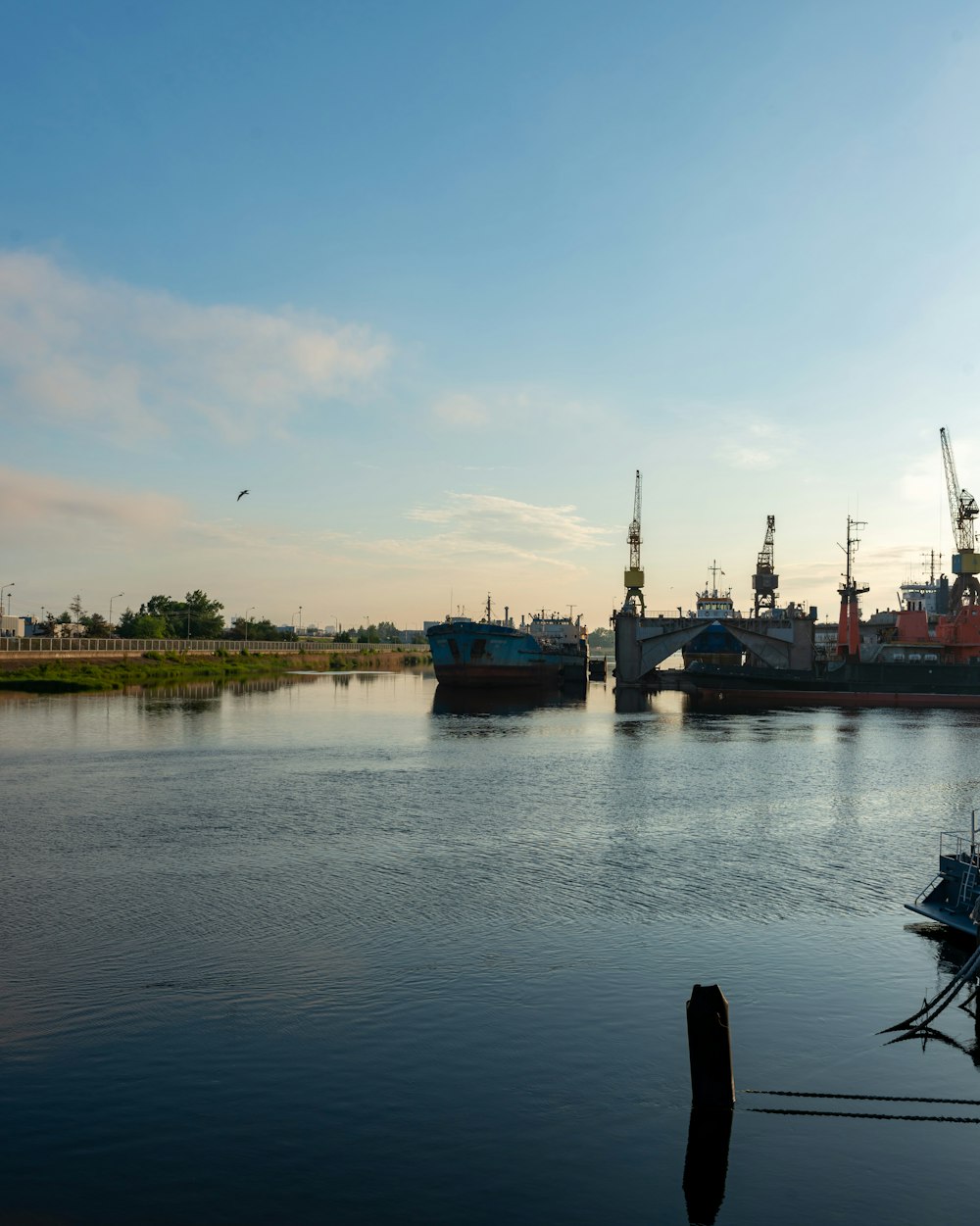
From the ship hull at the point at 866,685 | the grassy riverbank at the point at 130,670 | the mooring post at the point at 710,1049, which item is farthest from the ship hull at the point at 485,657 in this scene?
the mooring post at the point at 710,1049

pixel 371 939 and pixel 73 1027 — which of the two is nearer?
pixel 73 1027

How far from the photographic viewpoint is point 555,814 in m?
42.5

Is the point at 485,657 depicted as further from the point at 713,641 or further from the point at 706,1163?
the point at 706,1163

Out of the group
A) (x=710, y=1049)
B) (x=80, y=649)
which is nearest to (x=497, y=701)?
(x=80, y=649)

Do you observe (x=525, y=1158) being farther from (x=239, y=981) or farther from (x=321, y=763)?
(x=321, y=763)

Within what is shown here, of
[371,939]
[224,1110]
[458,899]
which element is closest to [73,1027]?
[224,1110]

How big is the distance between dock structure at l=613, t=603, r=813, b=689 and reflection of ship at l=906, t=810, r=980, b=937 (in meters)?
97.7

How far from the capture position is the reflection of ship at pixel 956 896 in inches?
935

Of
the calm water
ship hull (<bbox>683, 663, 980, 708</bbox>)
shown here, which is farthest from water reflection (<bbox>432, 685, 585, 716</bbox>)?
the calm water

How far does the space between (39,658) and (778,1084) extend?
4958 inches

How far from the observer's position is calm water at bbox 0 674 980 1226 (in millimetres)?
13789

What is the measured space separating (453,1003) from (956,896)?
1419cm

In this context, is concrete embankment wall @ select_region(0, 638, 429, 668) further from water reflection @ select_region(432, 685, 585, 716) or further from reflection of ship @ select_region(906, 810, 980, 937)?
reflection of ship @ select_region(906, 810, 980, 937)

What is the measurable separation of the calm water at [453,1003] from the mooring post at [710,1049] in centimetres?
44
